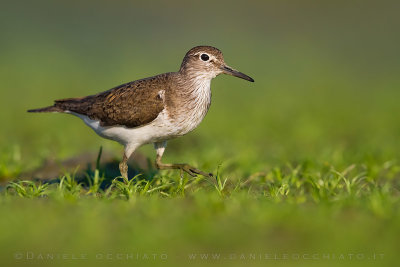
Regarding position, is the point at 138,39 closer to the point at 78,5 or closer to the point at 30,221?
the point at 78,5

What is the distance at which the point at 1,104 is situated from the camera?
15086 millimetres

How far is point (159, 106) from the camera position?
7453 mm

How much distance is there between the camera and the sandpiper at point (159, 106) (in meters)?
7.43

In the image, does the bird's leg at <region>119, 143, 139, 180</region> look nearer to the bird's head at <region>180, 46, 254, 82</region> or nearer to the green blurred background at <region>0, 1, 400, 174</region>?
the bird's head at <region>180, 46, 254, 82</region>

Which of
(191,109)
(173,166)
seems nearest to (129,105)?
(191,109)

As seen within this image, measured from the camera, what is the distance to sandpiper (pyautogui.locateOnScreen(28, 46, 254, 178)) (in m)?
7.43

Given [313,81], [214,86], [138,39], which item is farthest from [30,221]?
[138,39]

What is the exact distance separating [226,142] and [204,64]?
4.55 metres

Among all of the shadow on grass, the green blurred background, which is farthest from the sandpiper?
the green blurred background

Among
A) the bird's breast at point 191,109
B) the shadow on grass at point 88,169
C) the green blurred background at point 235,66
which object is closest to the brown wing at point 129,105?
the bird's breast at point 191,109

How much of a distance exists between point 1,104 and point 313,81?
1046 cm

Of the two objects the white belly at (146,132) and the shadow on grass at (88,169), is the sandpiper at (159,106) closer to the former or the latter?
the white belly at (146,132)

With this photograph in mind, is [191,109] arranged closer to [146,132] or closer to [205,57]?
[146,132]

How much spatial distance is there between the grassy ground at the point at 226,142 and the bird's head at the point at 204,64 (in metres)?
1.32
